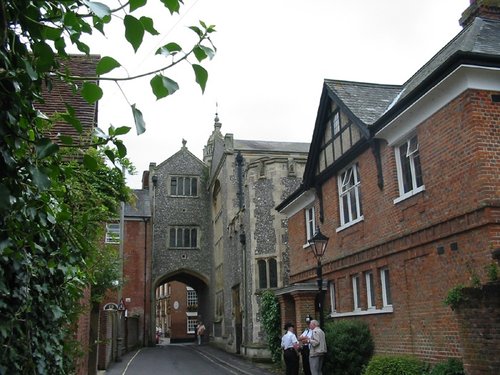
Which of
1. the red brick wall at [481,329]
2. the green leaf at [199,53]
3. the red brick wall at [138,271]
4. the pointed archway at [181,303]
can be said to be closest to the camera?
the green leaf at [199,53]

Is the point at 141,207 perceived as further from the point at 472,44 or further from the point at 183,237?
the point at 472,44

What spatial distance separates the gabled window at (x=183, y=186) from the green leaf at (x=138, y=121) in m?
39.8

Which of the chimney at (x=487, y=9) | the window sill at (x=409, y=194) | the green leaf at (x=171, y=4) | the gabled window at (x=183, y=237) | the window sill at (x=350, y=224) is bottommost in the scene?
the green leaf at (x=171, y=4)

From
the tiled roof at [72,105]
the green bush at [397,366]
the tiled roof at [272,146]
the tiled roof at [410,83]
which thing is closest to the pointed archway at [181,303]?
the tiled roof at [272,146]

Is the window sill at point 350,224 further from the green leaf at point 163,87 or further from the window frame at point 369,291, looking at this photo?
the green leaf at point 163,87

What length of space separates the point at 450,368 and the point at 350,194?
684cm

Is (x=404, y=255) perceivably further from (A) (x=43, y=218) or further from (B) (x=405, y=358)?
(A) (x=43, y=218)

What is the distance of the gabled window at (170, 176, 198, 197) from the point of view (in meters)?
41.9

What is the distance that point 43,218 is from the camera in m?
2.93

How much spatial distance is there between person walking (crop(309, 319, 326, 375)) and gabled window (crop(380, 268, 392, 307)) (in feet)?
6.05

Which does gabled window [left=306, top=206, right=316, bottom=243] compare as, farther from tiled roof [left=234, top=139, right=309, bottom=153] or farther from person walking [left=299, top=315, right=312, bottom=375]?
tiled roof [left=234, top=139, right=309, bottom=153]

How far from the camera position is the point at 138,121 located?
2.33 m

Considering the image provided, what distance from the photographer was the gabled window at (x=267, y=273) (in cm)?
2433

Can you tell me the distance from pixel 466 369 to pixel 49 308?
7154 mm
